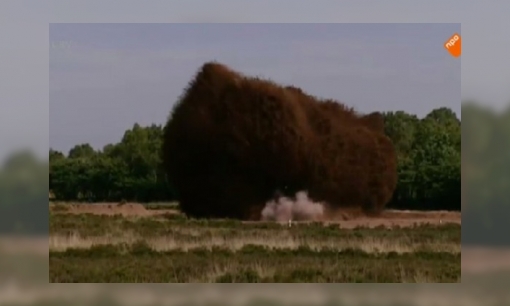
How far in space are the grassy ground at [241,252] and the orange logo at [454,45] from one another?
226cm

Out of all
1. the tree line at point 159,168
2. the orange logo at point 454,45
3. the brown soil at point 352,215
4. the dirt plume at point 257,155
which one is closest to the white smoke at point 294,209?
the dirt plume at point 257,155

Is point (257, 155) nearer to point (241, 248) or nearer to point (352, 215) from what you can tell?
point (352, 215)

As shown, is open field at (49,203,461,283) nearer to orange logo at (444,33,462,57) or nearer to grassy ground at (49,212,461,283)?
grassy ground at (49,212,461,283)

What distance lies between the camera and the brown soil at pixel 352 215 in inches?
524

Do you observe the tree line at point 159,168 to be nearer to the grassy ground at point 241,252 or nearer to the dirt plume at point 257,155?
the dirt plume at point 257,155

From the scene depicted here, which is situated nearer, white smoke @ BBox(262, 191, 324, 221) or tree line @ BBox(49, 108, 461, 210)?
tree line @ BBox(49, 108, 461, 210)

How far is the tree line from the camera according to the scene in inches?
506

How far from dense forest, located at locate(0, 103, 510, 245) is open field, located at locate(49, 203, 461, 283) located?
0.95 ft

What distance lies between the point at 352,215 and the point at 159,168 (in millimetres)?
2948

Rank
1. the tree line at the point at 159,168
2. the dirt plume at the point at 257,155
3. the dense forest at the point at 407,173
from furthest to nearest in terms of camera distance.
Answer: the dirt plume at the point at 257,155, the tree line at the point at 159,168, the dense forest at the point at 407,173

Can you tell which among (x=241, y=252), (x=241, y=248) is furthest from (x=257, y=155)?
(x=241, y=252)

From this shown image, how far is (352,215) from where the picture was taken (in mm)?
14477

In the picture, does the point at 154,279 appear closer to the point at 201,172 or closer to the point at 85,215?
the point at 85,215

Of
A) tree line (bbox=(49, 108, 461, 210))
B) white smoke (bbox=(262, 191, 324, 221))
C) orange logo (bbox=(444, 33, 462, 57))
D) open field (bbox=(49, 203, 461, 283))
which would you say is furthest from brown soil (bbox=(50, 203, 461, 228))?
orange logo (bbox=(444, 33, 462, 57))
